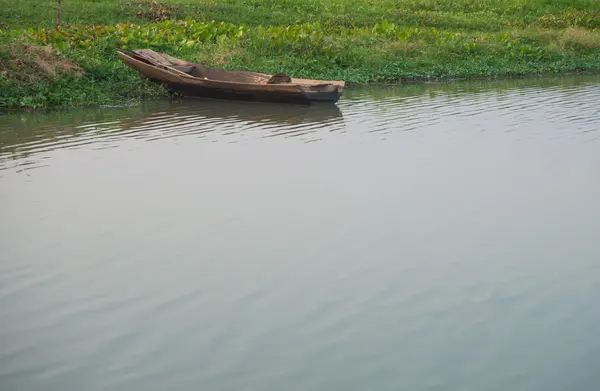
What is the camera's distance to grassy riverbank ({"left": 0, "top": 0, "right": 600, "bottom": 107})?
16.8 m

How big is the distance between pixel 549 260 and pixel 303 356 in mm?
2679

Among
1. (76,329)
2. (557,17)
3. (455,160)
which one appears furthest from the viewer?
(557,17)

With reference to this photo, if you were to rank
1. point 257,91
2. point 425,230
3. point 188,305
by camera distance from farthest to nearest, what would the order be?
1. point 257,91
2. point 425,230
3. point 188,305

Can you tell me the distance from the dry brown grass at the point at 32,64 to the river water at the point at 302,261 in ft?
10.8

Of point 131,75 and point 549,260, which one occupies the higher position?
point 131,75

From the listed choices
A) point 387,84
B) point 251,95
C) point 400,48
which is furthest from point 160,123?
point 400,48

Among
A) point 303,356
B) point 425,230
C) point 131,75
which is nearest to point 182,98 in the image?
point 131,75

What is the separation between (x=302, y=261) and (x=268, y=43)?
1428 centimetres

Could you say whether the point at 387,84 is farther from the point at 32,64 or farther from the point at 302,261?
the point at 302,261

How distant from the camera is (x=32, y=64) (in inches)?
642

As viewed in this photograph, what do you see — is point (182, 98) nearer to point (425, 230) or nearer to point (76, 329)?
point (425, 230)

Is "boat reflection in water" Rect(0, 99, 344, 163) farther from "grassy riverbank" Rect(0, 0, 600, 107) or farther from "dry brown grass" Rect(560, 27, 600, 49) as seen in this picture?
"dry brown grass" Rect(560, 27, 600, 49)

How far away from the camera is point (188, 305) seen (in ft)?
20.1

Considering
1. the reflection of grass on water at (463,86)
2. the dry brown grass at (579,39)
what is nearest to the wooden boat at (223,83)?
the reflection of grass on water at (463,86)
